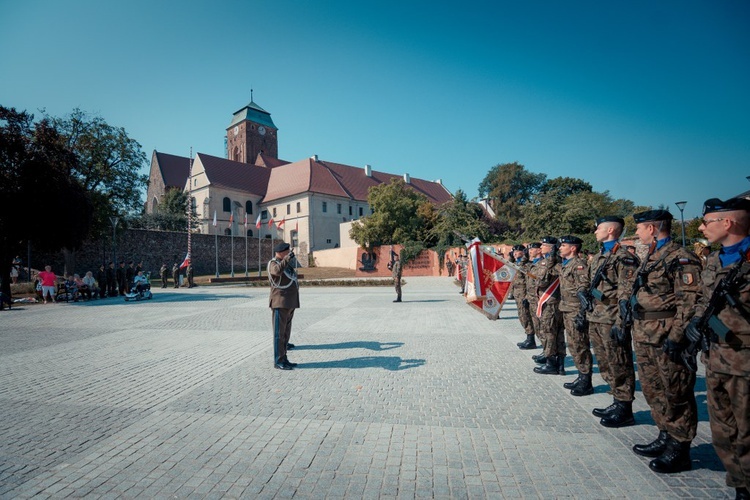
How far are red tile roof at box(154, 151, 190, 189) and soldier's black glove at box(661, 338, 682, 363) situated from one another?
70.6m

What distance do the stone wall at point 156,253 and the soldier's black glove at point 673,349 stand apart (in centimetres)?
3758

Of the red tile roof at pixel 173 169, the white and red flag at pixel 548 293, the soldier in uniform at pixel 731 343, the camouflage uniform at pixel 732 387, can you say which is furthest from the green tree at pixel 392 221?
the camouflage uniform at pixel 732 387

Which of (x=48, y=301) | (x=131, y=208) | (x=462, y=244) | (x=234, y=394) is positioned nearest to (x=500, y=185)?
(x=462, y=244)

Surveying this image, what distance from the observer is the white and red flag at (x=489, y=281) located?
9570mm

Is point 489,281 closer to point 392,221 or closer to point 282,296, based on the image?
point 282,296

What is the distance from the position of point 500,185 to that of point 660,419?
7018 cm

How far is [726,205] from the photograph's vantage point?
2777 millimetres

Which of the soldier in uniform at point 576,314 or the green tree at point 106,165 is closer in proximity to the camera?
the soldier in uniform at point 576,314

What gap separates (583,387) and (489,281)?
16.0ft

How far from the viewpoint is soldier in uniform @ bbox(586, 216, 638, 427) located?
402cm

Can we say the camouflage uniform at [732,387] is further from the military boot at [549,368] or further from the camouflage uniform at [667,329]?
the military boot at [549,368]

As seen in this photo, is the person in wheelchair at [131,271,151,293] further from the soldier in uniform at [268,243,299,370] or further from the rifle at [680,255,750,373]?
the rifle at [680,255,750,373]

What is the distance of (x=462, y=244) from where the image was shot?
1516 inches

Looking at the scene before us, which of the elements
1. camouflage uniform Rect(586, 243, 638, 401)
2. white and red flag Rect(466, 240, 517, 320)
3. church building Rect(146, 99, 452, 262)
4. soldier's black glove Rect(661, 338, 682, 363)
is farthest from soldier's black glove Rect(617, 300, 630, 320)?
church building Rect(146, 99, 452, 262)
